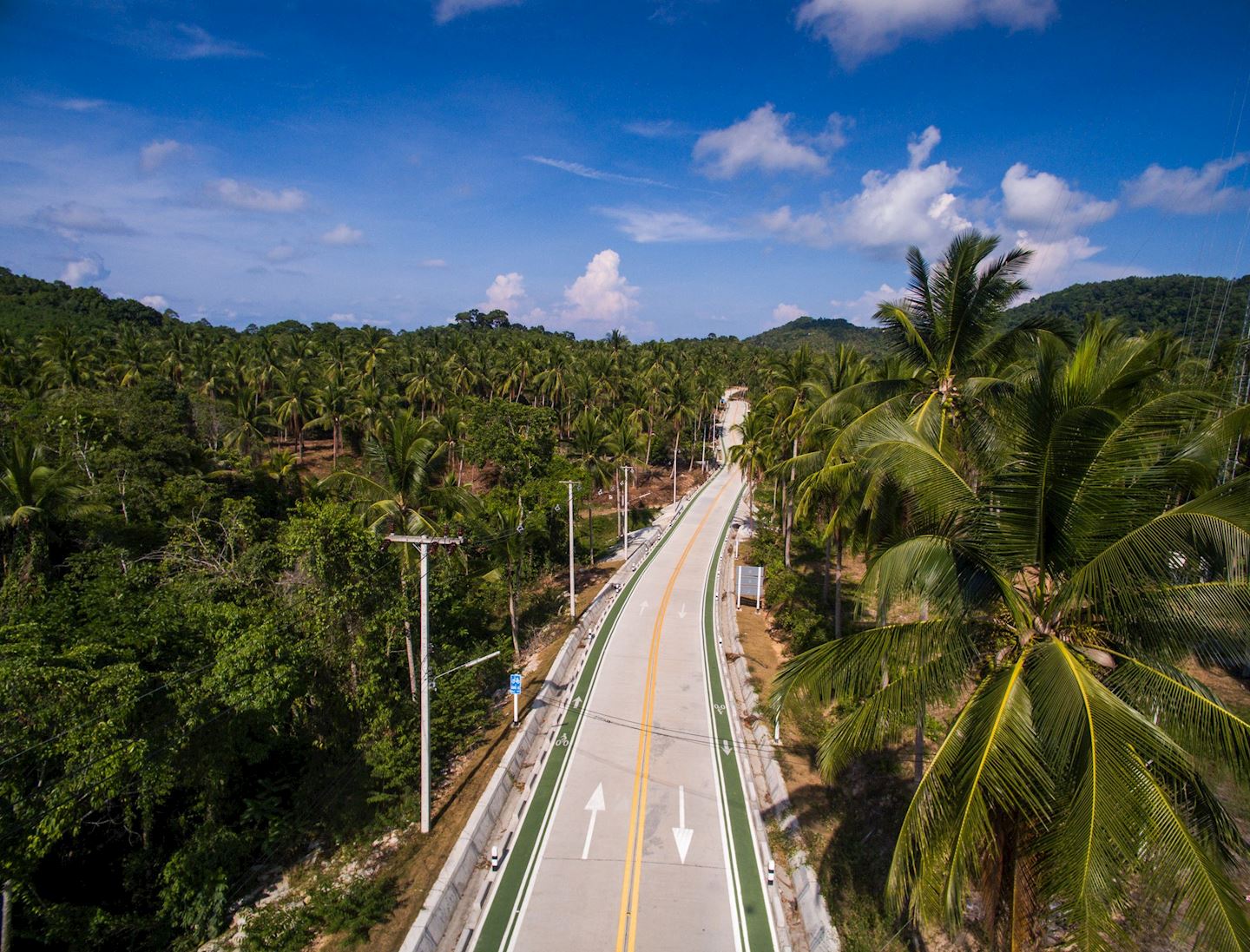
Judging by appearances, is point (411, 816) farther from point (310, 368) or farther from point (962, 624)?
point (310, 368)

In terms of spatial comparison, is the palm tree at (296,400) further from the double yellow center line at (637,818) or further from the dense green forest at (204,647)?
the double yellow center line at (637,818)

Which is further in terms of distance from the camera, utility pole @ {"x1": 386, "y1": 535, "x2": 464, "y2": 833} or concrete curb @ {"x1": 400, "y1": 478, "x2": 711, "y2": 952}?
utility pole @ {"x1": 386, "y1": 535, "x2": 464, "y2": 833}

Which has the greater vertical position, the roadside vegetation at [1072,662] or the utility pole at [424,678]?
the roadside vegetation at [1072,662]

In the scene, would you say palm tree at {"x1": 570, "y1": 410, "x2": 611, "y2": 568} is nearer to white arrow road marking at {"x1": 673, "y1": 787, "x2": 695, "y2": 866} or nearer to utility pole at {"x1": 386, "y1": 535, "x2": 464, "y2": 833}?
white arrow road marking at {"x1": 673, "y1": 787, "x2": 695, "y2": 866}

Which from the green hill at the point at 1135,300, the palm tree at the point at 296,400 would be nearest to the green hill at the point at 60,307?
the palm tree at the point at 296,400

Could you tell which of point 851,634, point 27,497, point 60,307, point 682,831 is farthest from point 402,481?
point 60,307

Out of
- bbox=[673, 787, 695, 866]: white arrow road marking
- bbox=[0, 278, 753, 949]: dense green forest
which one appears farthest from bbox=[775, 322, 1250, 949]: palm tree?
bbox=[0, 278, 753, 949]: dense green forest

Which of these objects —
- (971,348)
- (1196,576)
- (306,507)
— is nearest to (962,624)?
(1196,576)
